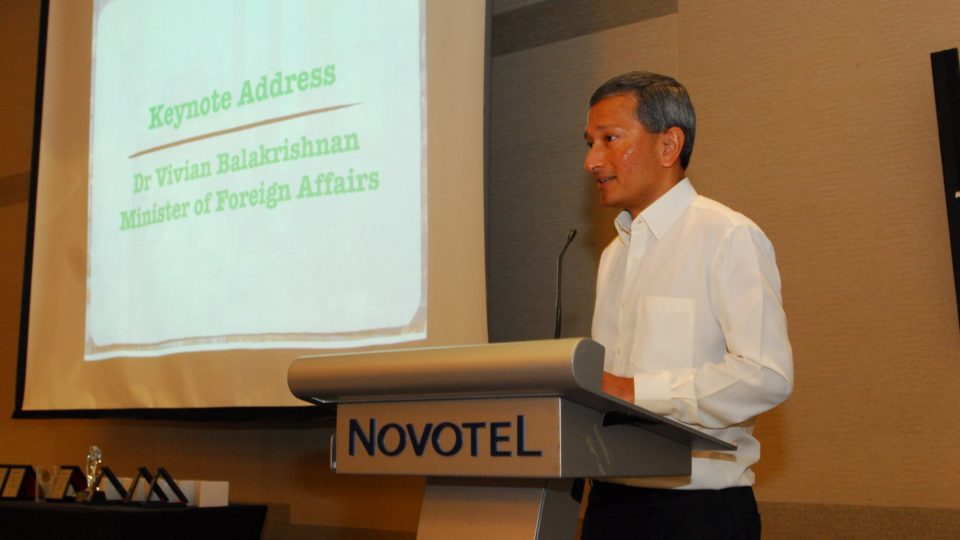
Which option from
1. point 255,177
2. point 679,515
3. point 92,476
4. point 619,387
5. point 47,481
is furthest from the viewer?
point 47,481

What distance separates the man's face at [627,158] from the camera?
5.64 ft

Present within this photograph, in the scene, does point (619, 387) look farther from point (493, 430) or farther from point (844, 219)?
point (844, 219)

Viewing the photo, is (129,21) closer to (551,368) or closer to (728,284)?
(728,284)

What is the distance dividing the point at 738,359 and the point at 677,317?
7.4 inches

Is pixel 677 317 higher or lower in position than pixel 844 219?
lower

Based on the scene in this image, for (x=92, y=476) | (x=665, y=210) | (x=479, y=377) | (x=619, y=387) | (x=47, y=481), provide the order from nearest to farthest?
1. (x=479, y=377)
2. (x=619, y=387)
3. (x=665, y=210)
4. (x=92, y=476)
5. (x=47, y=481)

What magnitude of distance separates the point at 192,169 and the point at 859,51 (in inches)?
78.0

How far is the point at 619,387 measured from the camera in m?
1.33

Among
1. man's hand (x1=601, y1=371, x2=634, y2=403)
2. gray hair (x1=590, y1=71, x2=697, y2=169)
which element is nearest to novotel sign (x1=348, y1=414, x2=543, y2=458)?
man's hand (x1=601, y1=371, x2=634, y2=403)

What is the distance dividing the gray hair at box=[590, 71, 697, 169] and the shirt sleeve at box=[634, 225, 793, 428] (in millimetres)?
267

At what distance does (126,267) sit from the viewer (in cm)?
333

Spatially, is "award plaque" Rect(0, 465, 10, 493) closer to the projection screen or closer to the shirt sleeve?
the projection screen

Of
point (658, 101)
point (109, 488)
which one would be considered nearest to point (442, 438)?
point (658, 101)

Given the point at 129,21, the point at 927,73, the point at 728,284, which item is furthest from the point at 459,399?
the point at 129,21
